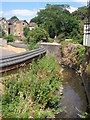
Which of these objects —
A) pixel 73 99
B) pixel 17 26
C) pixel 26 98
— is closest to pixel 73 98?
pixel 73 99

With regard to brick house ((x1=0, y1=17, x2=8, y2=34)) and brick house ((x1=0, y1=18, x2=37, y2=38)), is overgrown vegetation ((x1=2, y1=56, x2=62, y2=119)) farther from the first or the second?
brick house ((x1=0, y1=18, x2=37, y2=38))

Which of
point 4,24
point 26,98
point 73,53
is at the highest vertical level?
point 4,24

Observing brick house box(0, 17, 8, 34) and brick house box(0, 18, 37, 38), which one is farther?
brick house box(0, 18, 37, 38)

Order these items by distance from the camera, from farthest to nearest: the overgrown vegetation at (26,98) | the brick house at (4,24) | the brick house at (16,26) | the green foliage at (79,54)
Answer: the brick house at (16,26)
the brick house at (4,24)
the green foliage at (79,54)
the overgrown vegetation at (26,98)

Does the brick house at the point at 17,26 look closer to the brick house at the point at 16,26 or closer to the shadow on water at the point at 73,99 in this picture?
the brick house at the point at 16,26

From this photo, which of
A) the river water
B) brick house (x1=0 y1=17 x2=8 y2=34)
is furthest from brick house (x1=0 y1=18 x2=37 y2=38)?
the river water

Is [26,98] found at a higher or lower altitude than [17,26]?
lower

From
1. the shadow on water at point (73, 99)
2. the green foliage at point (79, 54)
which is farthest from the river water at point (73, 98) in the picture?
the green foliage at point (79, 54)

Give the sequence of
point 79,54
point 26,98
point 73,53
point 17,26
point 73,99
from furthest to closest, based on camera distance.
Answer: point 17,26, point 73,53, point 79,54, point 73,99, point 26,98

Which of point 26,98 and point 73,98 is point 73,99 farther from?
point 26,98

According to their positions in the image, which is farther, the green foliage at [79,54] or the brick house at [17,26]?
the brick house at [17,26]

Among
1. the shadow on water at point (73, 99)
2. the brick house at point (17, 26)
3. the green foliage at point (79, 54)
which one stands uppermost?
the brick house at point (17, 26)

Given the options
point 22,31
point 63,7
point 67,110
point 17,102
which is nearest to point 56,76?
point 67,110

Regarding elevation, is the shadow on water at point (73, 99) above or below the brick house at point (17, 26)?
below
